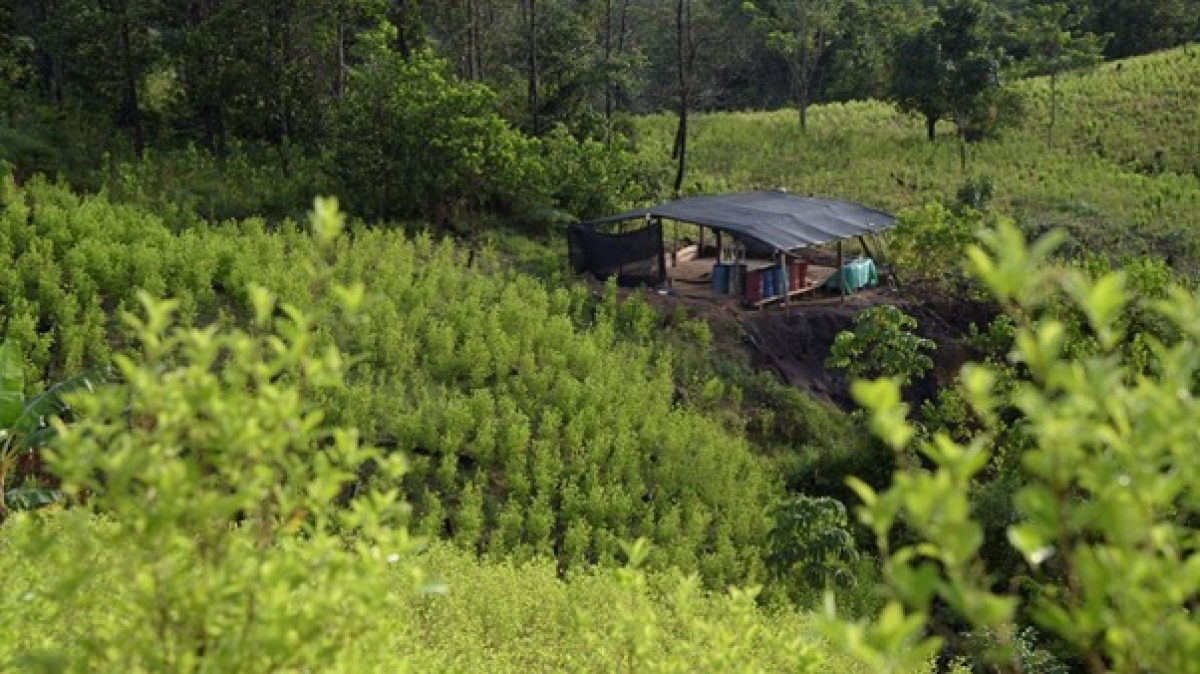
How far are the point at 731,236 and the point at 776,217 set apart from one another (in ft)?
2.49

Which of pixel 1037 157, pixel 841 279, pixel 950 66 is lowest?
pixel 841 279

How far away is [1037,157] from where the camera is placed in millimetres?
26922

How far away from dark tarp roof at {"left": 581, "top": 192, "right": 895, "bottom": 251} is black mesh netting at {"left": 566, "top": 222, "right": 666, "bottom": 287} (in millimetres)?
303

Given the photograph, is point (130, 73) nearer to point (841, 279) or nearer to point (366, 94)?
point (366, 94)

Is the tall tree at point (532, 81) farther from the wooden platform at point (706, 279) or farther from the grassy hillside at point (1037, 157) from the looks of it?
the wooden platform at point (706, 279)

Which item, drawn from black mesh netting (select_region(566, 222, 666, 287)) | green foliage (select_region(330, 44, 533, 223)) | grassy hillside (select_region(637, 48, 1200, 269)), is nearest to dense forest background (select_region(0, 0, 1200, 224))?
green foliage (select_region(330, 44, 533, 223))

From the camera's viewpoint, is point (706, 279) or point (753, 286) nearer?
point (753, 286)

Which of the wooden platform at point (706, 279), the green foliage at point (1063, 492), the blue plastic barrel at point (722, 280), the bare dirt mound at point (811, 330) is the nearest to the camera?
the green foliage at point (1063, 492)

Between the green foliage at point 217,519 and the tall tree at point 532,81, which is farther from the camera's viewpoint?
the tall tree at point 532,81

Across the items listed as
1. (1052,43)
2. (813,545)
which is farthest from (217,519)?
(1052,43)

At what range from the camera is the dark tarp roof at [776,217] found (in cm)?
1416

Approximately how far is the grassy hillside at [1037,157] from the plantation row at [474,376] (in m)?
11.1

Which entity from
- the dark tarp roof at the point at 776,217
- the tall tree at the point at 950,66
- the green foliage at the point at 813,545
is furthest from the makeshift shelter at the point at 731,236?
the tall tree at the point at 950,66

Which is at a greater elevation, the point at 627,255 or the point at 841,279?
the point at 627,255
